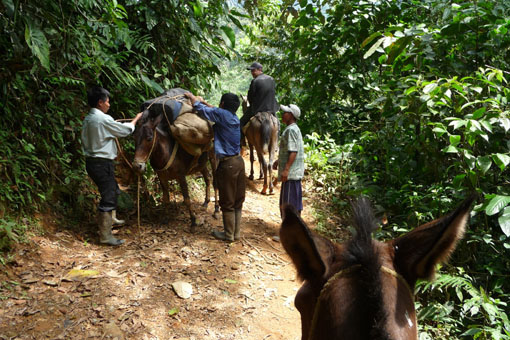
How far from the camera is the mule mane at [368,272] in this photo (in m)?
1.13

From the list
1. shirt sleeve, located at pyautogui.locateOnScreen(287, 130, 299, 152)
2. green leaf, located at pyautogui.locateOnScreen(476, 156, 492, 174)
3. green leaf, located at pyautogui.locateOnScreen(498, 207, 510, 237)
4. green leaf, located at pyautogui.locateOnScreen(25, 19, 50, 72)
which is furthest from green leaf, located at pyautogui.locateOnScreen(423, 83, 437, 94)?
green leaf, located at pyautogui.locateOnScreen(25, 19, 50, 72)

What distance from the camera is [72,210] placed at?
18.2ft

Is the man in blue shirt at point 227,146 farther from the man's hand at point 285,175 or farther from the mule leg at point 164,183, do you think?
the mule leg at point 164,183

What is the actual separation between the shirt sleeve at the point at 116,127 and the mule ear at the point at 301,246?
416 cm

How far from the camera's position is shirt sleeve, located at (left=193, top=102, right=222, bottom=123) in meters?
5.32

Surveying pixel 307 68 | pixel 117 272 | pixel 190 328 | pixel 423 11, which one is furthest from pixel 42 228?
pixel 423 11

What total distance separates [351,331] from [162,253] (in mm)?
4307

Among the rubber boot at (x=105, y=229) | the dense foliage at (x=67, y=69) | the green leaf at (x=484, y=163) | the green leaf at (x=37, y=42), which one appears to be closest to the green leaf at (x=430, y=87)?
the green leaf at (x=484, y=163)

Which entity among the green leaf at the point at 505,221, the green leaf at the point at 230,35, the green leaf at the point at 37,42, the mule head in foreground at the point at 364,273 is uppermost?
the green leaf at the point at 230,35

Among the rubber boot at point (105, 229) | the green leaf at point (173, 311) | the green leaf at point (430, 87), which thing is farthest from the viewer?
the rubber boot at point (105, 229)

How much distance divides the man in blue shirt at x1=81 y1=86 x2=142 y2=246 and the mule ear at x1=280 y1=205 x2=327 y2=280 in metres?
4.18

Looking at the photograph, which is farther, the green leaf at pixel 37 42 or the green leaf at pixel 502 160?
the green leaf at pixel 37 42

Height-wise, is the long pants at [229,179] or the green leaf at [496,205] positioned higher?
the green leaf at [496,205]

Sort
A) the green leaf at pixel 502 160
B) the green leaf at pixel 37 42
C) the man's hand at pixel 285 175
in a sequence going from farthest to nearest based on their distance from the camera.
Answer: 1. the man's hand at pixel 285 175
2. the green leaf at pixel 37 42
3. the green leaf at pixel 502 160
